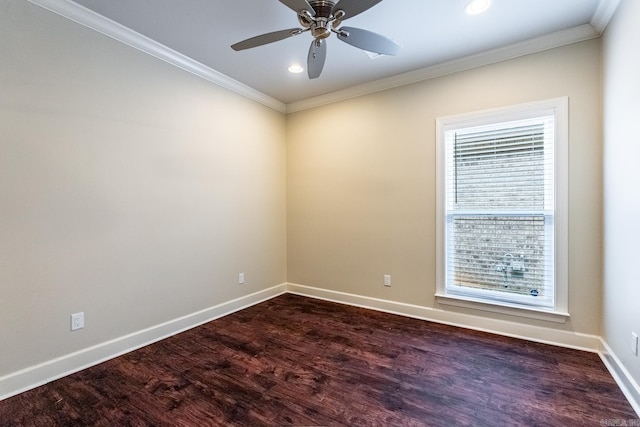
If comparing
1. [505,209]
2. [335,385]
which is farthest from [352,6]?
[335,385]

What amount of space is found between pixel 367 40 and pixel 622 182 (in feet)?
6.41

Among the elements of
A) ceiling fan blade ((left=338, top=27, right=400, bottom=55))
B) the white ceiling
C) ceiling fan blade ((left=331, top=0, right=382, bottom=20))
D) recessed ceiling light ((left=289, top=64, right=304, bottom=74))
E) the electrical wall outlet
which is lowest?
the electrical wall outlet

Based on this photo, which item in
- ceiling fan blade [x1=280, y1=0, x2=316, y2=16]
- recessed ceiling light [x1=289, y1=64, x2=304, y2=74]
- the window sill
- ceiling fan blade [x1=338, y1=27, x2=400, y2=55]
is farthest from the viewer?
recessed ceiling light [x1=289, y1=64, x2=304, y2=74]

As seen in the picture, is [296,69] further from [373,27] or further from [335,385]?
[335,385]

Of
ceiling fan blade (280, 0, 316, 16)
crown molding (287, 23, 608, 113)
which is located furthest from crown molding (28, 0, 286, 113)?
ceiling fan blade (280, 0, 316, 16)

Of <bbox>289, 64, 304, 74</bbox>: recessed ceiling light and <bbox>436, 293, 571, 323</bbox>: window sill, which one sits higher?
<bbox>289, 64, 304, 74</bbox>: recessed ceiling light

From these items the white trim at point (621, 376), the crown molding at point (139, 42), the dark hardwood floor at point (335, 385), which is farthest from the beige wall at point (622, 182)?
the crown molding at point (139, 42)

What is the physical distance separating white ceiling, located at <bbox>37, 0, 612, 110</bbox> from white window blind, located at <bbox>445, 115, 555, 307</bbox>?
0.73 metres

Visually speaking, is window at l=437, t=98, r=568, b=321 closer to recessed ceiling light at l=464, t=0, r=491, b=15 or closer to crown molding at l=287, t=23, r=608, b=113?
crown molding at l=287, t=23, r=608, b=113

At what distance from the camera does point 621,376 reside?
1946 millimetres

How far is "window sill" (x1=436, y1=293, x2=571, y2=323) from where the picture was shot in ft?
8.34

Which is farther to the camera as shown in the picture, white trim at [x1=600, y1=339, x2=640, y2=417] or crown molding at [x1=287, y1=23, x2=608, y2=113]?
crown molding at [x1=287, y1=23, x2=608, y2=113]

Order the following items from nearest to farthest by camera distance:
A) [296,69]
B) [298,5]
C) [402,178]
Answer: [298,5]
[296,69]
[402,178]

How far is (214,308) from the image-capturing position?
3238mm
